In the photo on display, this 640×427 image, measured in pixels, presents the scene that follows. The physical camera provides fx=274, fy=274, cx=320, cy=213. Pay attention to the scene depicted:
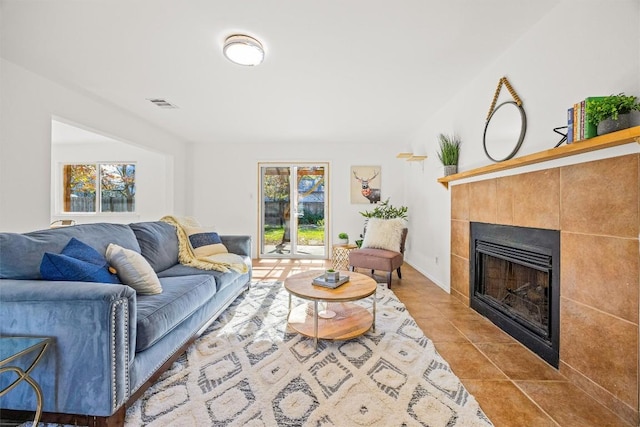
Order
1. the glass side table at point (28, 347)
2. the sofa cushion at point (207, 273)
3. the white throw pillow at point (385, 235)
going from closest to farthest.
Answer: the glass side table at point (28, 347) → the sofa cushion at point (207, 273) → the white throw pillow at point (385, 235)

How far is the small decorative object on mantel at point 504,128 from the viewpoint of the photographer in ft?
7.18

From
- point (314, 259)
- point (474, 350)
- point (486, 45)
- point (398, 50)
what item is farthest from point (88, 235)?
point (314, 259)

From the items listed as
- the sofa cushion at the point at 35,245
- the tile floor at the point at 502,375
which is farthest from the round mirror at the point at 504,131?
the sofa cushion at the point at 35,245

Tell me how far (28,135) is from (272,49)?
2557mm

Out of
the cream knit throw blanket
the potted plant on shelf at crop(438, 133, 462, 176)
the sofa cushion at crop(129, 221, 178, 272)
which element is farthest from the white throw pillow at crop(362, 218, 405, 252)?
the sofa cushion at crop(129, 221, 178, 272)

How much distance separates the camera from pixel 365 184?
221 inches

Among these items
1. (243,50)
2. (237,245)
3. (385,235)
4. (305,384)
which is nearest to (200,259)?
(237,245)

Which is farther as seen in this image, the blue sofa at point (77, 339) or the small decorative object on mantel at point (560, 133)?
the small decorative object on mantel at point (560, 133)

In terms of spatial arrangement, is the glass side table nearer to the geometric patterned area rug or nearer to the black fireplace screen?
the geometric patterned area rug

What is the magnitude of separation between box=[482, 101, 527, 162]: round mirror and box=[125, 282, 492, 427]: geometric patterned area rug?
5.58 ft

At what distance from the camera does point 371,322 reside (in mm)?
2283

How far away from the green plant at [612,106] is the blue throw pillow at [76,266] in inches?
113

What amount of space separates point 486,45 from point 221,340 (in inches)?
127

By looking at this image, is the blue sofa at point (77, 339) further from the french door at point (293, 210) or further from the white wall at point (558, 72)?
the french door at point (293, 210)
